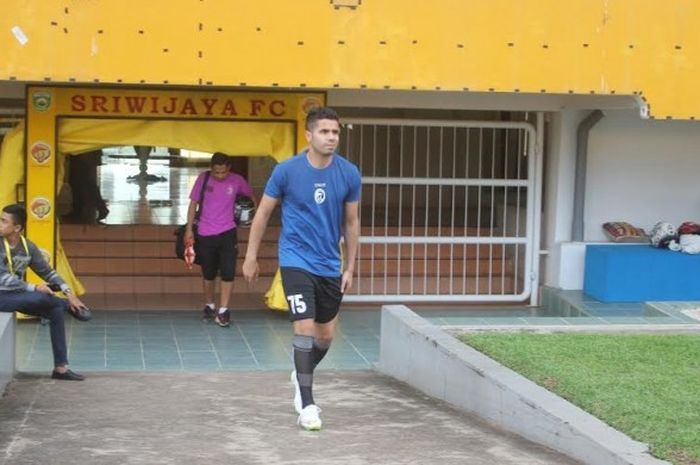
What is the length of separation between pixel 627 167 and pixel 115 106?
5.48m

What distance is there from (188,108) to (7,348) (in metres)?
4.09

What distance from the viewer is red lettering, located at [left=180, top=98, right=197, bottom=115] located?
38.0 feet

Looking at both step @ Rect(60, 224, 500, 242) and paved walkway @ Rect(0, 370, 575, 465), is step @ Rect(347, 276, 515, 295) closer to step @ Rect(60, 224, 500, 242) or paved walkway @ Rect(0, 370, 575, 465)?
step @ Rect(60, 224, 500, 242)

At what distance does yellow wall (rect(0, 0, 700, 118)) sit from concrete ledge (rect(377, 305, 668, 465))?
272 centimetres

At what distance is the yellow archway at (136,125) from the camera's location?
37.2 feet

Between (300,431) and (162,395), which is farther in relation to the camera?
(162,395)

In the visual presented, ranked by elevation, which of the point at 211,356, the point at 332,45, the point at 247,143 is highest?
the point at 332,45

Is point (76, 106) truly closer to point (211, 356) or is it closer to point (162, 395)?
point (211, 356)

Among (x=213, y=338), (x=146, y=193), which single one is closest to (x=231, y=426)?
(x=213, y=338)

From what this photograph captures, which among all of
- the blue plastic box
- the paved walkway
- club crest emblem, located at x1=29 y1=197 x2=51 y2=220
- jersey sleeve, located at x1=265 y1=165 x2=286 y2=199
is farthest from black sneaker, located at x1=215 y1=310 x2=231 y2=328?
jersey sleeve, located at x1=265 y1=165 x2=286 y2=199

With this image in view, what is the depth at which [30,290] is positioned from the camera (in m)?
8.41

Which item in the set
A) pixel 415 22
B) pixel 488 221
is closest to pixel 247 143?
pixel 415 22

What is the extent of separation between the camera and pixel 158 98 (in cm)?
1155

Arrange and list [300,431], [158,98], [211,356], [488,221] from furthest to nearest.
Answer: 1. [488,221]
2. [158,98]
3. [211,356]
4. [300,431]
